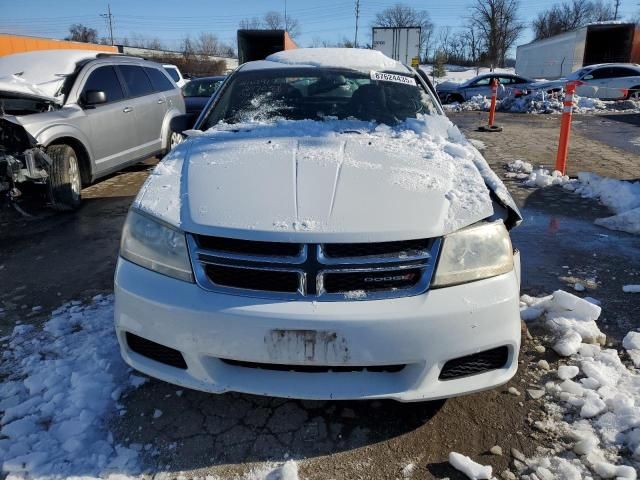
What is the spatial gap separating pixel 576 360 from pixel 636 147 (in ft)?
29.4

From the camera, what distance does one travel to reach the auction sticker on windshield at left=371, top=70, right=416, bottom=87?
3.61 meters

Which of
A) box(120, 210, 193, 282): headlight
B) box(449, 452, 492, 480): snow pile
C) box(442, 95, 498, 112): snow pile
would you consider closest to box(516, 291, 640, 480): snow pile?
box(449, 452, 492, 480): snow pile

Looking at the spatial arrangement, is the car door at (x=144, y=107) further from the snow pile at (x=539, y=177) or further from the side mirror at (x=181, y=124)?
the snow pile at (x=539, y=177)

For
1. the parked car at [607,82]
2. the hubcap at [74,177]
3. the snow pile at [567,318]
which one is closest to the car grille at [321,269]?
the snow pile at [567,318]

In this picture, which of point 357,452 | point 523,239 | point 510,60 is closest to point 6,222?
point 357,452

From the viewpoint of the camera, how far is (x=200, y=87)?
39.2 ft

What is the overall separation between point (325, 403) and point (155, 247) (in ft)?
3.46

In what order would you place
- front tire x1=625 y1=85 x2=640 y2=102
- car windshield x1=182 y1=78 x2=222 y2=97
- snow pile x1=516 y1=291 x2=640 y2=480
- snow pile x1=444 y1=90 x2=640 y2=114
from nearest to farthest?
snow pile x1=516 y1=291 x2=640 y2=480 < car windshield x1=182 y1=78 x2=222 y2=97 < snow pile x1=444 y1=90 x2=640 y2=114 < front tire x1=625 y1=85 x2=640 y2=102

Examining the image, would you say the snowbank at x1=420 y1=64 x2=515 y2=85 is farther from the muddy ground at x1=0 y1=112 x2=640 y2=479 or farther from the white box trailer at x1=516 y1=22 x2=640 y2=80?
the muddy ground at x1=0 y1=112 x2=640 y2=479

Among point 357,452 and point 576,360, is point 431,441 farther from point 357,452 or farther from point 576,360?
point 576,360

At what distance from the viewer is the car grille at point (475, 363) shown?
1941mm

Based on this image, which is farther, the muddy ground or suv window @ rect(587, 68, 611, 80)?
suv window @ rect(587, 68, 611, 80)

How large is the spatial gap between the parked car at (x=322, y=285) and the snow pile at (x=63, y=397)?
0.38m

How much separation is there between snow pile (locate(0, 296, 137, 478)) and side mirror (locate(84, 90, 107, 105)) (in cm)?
Answer: 344
